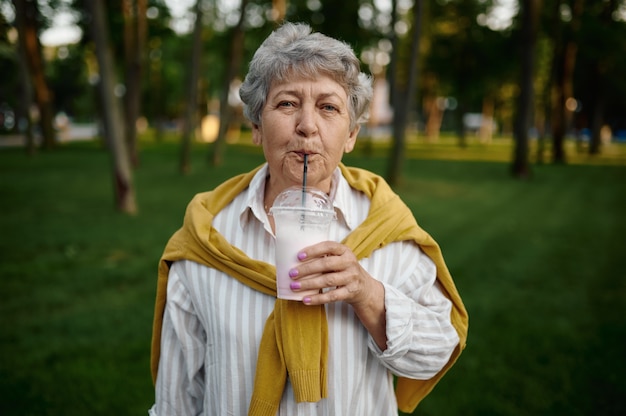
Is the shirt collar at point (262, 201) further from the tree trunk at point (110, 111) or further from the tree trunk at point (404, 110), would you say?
the tree trunk at point (404, 110)

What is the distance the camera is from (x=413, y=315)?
182cm

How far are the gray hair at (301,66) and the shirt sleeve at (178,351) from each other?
0.73 metres

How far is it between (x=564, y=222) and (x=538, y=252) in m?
3.09

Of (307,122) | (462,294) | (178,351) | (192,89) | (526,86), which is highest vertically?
(526,86)

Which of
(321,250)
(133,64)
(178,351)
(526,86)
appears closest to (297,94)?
(321,250)

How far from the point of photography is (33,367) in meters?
4.64

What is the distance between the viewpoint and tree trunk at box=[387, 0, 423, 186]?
44.3ft

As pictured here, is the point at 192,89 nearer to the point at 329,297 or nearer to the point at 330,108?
the point at 330,108

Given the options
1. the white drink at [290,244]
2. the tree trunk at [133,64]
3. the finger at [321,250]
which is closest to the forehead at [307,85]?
the white drink at [290,244]

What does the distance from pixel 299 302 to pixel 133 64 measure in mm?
21685

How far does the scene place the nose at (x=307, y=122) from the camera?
1.80 m

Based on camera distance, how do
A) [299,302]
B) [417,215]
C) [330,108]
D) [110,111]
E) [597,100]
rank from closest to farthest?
1. [299,302]
2. [330,108]
3. [110,111]
4. [417,215]
5. [597,100]

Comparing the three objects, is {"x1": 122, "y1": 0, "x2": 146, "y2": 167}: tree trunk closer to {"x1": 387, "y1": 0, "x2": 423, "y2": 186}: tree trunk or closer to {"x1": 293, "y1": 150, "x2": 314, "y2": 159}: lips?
{"x1": 387, "y1": 0, "x2": 423, "y2": 186}: tree trunk

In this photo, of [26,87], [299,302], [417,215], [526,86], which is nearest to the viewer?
[299,302]
